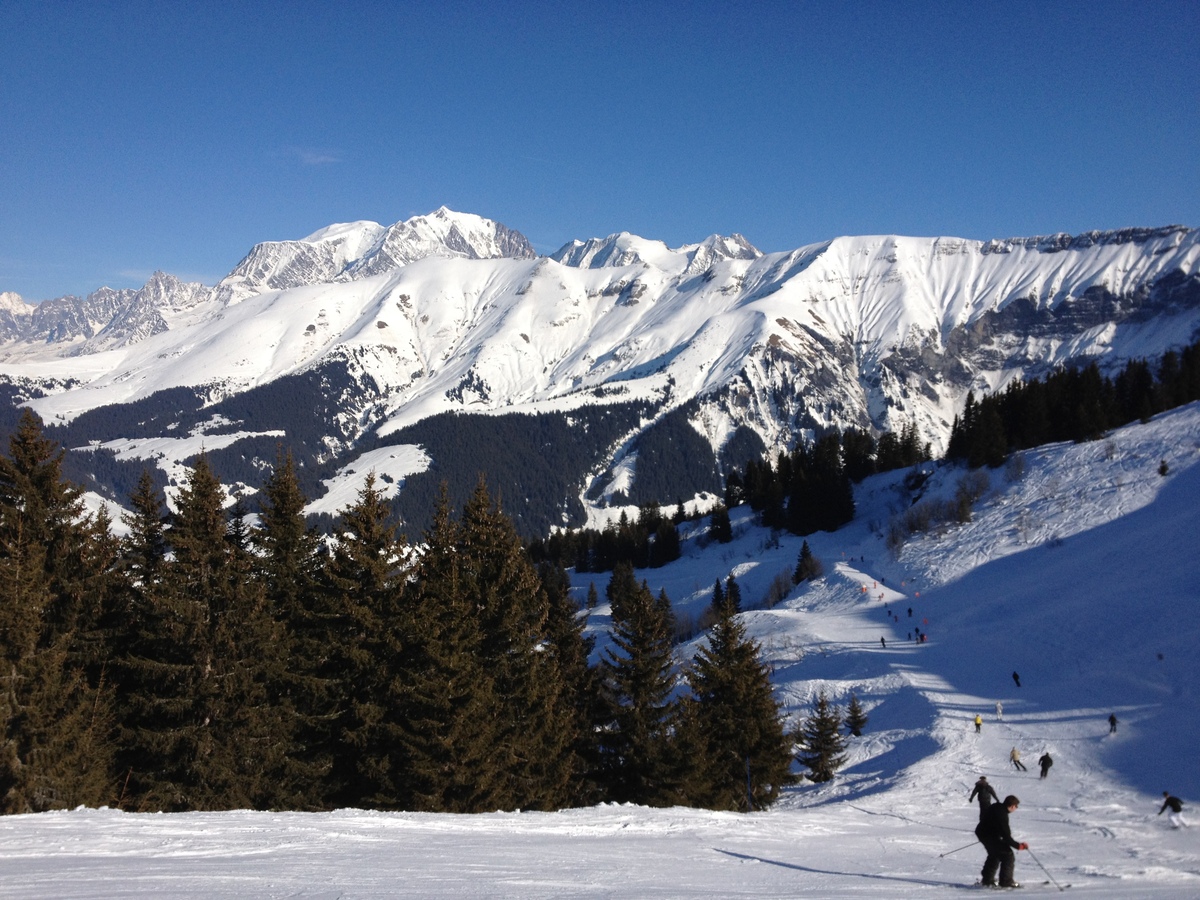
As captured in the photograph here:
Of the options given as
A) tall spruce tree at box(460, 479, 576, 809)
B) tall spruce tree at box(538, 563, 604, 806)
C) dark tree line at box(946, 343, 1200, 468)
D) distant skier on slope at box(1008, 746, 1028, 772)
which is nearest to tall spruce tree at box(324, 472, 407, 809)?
tall spruce tree at box(460, 479, 576, 809)

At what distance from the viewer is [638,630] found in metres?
25.9

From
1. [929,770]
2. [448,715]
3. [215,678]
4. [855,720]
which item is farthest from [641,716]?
[855,720]

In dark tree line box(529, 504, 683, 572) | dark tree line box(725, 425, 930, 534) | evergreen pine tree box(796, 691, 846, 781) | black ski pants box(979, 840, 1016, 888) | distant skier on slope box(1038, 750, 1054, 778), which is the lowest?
evergreen pine tree box(796, 691, 846, 781)

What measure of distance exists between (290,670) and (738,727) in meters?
15.1

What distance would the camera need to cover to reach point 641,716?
82.8 feet

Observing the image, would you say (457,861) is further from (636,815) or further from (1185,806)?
(1185,806)

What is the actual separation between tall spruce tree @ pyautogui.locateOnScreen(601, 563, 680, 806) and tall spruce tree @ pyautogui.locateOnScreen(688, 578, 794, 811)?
2.19 metres

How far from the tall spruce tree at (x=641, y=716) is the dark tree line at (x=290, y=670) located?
0.07m

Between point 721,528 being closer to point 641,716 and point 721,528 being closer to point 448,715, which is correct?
point 641,716

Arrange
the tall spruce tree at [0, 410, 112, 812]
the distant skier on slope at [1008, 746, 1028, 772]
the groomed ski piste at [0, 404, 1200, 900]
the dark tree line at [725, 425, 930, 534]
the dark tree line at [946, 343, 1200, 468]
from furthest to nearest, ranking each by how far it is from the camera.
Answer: the dark tree line at [725, 425, 930, 534] < the dark tree line at [946, 343, 1200, 468] < the distant skier on slope at [1008, 746, 1028, 772] < the tall spruce tree at [0, 410, 112, 812] < the groomed ski piste at [0, 404, 1200, 900]

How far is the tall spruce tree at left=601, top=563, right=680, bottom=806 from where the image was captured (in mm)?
24766

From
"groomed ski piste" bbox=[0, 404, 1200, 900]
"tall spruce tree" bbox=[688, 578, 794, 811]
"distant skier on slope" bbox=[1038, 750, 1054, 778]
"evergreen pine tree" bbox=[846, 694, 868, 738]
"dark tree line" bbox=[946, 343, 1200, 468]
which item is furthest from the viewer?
"dark tree line" bbox=[946, 343, 1200, 468]

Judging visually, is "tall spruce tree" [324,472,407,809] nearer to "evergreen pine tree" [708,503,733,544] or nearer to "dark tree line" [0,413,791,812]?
"dark tree line" [0,413,791,812]

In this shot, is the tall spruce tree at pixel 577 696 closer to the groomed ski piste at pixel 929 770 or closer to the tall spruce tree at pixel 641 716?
the tall spruce tree at pixel 641 716
